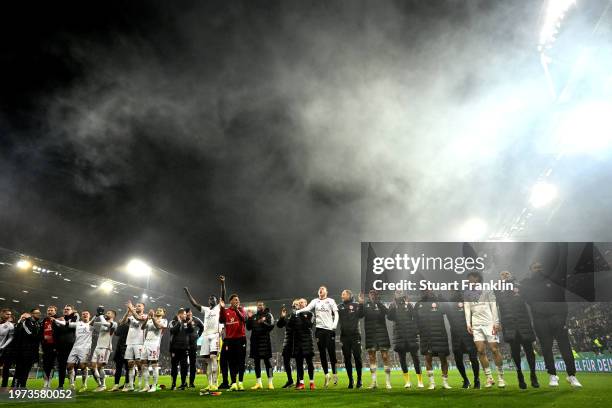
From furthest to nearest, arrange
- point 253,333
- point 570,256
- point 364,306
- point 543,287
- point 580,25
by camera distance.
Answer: point 570,256 → point 580,25 → point 253,333 → point 364,306 → point 543,287

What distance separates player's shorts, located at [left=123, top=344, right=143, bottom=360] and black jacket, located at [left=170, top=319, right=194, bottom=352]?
1371mm

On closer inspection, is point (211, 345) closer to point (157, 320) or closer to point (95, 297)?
point (157, 320)

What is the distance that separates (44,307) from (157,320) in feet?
138

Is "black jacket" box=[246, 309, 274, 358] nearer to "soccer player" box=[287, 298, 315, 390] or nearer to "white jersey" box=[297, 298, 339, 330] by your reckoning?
"soccer player" box=[287, 298, 315, 390]

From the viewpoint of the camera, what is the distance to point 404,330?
10195mm

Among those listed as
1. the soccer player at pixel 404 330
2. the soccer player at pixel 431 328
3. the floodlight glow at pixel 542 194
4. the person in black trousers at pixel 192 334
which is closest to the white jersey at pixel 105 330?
the person in black trousers at pixel 192 334

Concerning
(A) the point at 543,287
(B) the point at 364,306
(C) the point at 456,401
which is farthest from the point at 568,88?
(C) the point at 456,401

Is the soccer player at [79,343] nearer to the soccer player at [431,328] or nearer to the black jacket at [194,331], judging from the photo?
the black jacket at [194,331]

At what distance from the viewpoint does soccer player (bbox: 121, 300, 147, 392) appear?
10539 millimetres

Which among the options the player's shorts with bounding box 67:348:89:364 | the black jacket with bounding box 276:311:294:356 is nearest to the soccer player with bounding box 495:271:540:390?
the black jacket with bounding box 276:311:294:356

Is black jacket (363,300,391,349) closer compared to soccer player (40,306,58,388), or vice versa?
black jacket (363,300,391,349)

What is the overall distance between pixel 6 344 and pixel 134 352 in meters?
3.67

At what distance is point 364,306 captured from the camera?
34.2 feet

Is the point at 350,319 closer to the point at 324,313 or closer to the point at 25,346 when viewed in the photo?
the point at 324,313
